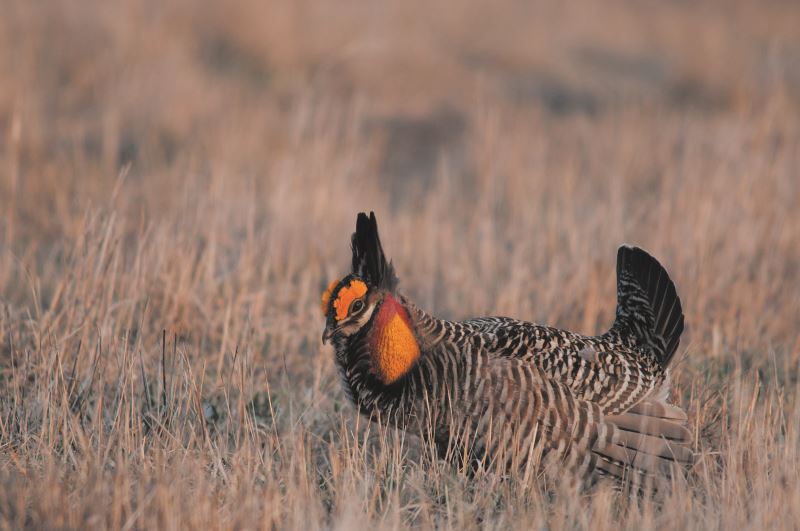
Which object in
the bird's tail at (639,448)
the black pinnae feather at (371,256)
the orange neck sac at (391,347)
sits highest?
the black pinnae feather at (371,256)

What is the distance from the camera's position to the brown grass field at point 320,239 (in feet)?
9.48

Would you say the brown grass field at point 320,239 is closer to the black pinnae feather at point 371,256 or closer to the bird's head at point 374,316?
the bird's head at point 374,316

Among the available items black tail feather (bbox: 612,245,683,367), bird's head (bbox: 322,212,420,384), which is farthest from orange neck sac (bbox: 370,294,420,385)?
black tail feather (bbox: 612,245,683,367)

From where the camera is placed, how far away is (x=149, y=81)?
335 inches

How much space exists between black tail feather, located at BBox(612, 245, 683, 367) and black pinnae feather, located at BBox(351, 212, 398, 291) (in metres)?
1.00

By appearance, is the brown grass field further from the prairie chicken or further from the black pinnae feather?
the black pinnae feather

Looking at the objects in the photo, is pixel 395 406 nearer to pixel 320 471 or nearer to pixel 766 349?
pixel 320 471

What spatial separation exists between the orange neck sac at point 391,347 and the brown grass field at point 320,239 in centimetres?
31

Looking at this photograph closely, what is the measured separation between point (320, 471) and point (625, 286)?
4.74 ft

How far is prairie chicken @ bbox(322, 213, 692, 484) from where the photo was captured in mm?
3104

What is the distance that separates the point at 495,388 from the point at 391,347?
0.38 m

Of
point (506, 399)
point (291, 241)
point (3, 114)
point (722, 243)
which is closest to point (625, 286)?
point (506, 399)

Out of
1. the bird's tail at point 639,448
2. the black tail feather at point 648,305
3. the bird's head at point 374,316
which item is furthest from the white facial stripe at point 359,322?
the black tail feather at point 648,305

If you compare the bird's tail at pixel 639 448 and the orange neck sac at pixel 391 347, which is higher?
the orange neck sac at pixel 391 347
